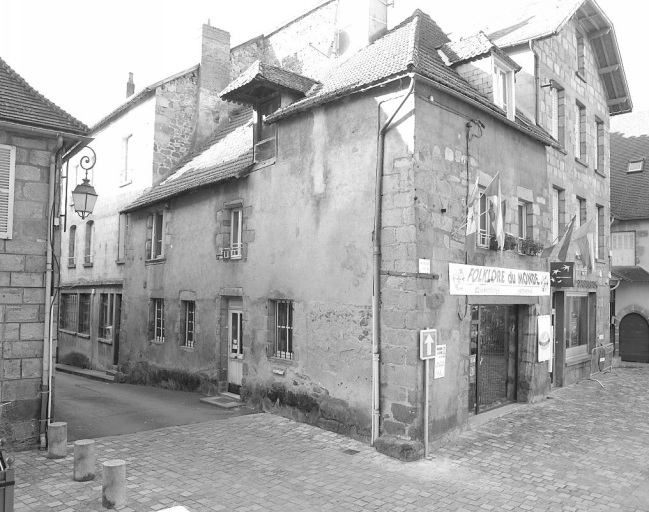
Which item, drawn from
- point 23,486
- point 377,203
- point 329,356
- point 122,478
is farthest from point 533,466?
point 23,486

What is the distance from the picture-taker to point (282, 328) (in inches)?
430

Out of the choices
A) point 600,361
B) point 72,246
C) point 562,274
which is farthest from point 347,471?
point 72,246

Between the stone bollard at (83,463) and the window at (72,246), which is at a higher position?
the window at (72,246)

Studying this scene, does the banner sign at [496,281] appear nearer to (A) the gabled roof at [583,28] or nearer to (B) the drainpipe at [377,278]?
(B) the drainpipe at [377,278]

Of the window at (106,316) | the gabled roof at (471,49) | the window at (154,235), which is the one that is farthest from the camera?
the window at (106,316)

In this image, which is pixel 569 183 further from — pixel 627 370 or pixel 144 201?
pixel 144 201

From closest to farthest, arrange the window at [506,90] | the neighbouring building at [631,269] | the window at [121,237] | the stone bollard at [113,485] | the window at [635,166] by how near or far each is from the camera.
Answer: the stone bollard at [113,485] → the window at [506,90] → the window at [121,237] → the neighbouring building at [631,269] → the window at [635,166]

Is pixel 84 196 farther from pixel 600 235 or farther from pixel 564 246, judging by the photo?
pixel 600 235

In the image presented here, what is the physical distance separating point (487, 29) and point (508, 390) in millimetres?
9560

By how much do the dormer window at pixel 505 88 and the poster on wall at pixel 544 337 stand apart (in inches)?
173

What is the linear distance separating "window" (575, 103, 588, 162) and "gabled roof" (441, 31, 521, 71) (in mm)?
6021

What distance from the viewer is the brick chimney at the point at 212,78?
694 inches

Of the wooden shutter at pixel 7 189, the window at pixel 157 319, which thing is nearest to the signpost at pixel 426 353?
the wooden shutter at pixel 7 189

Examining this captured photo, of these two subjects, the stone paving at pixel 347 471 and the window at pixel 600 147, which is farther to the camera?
the window at pixel 600 147
